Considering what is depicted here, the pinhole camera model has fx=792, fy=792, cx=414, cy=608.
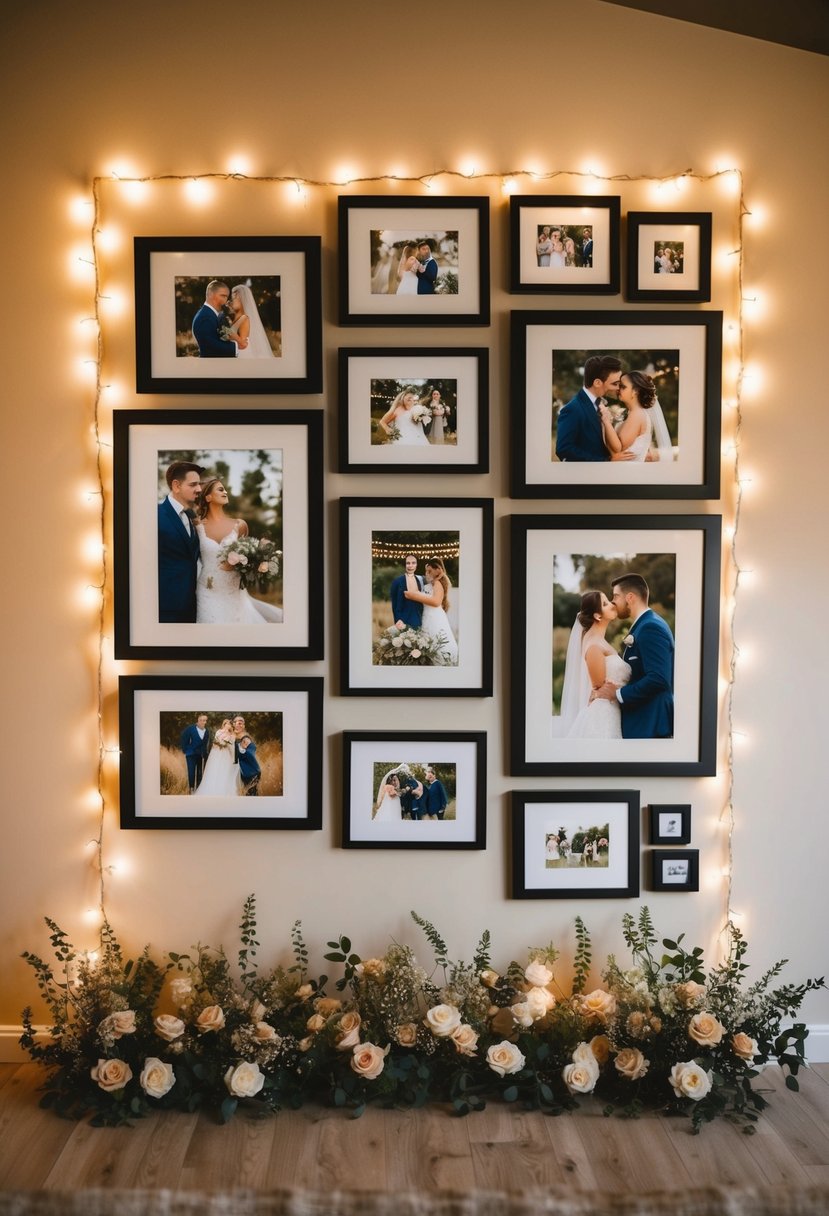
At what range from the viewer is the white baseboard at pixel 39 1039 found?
7.59 feet

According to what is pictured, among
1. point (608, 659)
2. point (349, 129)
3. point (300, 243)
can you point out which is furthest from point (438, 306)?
point (608, 659)

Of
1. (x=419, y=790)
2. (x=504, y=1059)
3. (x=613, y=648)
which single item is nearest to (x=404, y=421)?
(x=613, y=648)

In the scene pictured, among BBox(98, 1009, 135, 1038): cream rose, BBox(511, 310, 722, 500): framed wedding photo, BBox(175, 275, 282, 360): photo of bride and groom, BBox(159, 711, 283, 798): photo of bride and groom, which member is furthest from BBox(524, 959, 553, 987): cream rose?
BBox(175, 275, 282, 360): photo of bride and groom

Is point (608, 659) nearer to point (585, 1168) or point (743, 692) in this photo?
point (743, 692)

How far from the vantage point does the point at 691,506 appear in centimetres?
229

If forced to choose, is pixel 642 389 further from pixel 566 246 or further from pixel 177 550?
pixel 177 550

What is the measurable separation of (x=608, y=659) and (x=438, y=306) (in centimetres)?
111

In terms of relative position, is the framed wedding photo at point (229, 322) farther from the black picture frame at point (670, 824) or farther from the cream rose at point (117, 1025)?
the cream rose at point (117, 1025)

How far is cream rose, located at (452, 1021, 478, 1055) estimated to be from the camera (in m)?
2.10

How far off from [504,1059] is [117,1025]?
40.3 inches

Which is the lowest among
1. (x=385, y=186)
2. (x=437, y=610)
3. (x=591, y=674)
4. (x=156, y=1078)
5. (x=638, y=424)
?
(x=156, y=1078)

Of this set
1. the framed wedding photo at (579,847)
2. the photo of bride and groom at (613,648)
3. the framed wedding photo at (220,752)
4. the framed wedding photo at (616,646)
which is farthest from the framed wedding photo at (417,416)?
the framed wedding photo at (579,847)

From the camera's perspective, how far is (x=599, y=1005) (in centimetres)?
217

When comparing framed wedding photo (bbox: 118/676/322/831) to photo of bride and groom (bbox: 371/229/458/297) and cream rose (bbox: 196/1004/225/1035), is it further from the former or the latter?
photo of bride and groom (bbox: 371/229/458/297)
